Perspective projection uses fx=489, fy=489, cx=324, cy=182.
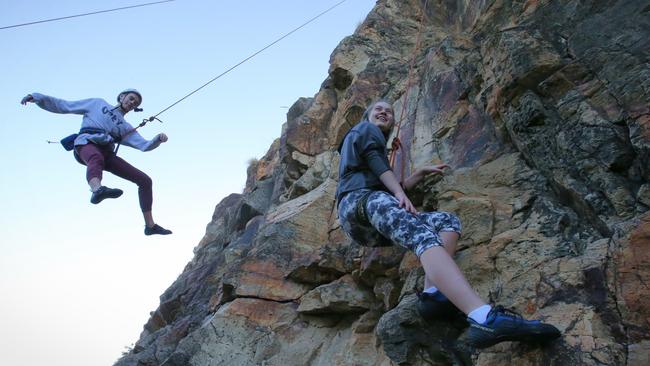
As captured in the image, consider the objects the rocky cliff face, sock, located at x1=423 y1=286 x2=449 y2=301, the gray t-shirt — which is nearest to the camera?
the rocky cliff face

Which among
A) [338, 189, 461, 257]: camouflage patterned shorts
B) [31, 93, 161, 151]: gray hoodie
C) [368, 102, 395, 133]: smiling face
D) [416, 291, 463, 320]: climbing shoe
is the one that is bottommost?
[416, 291, 463, 320]: climbing shoe

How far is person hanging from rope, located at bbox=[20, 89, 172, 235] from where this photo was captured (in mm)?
6910

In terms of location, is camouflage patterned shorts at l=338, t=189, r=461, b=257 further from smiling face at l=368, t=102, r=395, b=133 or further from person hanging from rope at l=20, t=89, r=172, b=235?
person hanging from rope at l=20, t=89, r=172, b=235

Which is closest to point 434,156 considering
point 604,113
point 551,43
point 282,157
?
point 551,43

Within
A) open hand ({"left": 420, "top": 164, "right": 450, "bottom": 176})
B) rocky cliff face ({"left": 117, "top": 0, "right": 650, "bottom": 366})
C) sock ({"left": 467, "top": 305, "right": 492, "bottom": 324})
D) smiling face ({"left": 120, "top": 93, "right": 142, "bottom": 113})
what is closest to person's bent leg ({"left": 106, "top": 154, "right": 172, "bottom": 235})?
smiling face ({"left": 120, "top": 93, "right": 142, "bottom": 113})

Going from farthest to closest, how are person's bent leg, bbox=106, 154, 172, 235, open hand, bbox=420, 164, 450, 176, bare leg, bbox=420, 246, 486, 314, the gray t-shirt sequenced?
1. person's bent leg, bbox=106, 154, 172, 235
2. open hand, bbox=420, 164, 450, 176
3. the gray t-shirt
4. bare leg, bbox=420, 246, 486, 314

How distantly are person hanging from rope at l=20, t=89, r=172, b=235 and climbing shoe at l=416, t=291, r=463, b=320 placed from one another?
453 centimetres

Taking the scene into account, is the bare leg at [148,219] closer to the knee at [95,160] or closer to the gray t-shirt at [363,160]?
the knee at [95,160]

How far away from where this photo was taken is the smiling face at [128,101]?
7801 mm

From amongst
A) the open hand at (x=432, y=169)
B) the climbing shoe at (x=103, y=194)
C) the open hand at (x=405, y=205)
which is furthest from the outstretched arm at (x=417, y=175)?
the climbing shoe at (x=103, y=194)

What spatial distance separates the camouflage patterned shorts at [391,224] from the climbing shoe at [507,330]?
75 cm

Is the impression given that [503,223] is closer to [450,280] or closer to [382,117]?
[450,280]

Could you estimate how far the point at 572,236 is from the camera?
4.43m

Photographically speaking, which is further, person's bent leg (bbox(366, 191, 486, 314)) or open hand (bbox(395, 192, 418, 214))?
open hand (bbox(395, 192, 418, 214))
